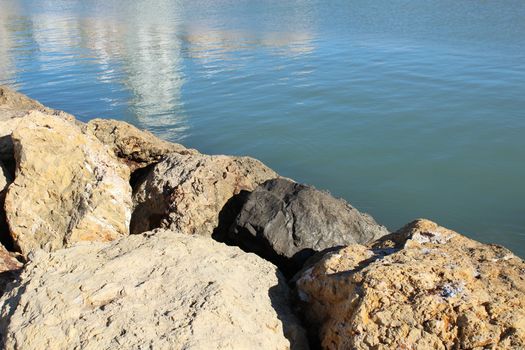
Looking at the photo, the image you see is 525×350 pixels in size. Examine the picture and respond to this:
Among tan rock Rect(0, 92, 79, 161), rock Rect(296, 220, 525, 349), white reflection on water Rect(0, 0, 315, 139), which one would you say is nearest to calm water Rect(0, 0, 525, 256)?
white reflection on water Rect(0, 0, 315, 139)

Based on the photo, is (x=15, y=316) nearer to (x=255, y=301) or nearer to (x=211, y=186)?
(x=255, y=301)

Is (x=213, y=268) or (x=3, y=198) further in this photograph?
(x=3, y=198)

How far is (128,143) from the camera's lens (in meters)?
7.15

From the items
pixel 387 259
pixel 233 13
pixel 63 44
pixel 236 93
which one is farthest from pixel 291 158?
pixel 233 13

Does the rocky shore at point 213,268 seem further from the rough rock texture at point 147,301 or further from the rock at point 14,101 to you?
the rock at point 14,101

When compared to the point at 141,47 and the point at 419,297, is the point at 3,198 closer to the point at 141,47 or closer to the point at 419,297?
the point at 419,297

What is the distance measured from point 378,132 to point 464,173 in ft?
8.50

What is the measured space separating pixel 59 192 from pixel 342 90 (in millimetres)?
10921

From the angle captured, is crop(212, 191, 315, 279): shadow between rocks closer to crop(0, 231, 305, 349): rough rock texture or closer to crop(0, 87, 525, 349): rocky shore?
crop(0, 87, 525, 349): rocky shore

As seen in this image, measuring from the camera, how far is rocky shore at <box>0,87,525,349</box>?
135 inches

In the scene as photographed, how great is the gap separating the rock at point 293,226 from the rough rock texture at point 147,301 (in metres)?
0.99

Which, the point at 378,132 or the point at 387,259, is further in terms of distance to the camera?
the point at 378,132

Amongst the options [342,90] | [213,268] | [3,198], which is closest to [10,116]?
[3,198]

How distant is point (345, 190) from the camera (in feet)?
33.3
